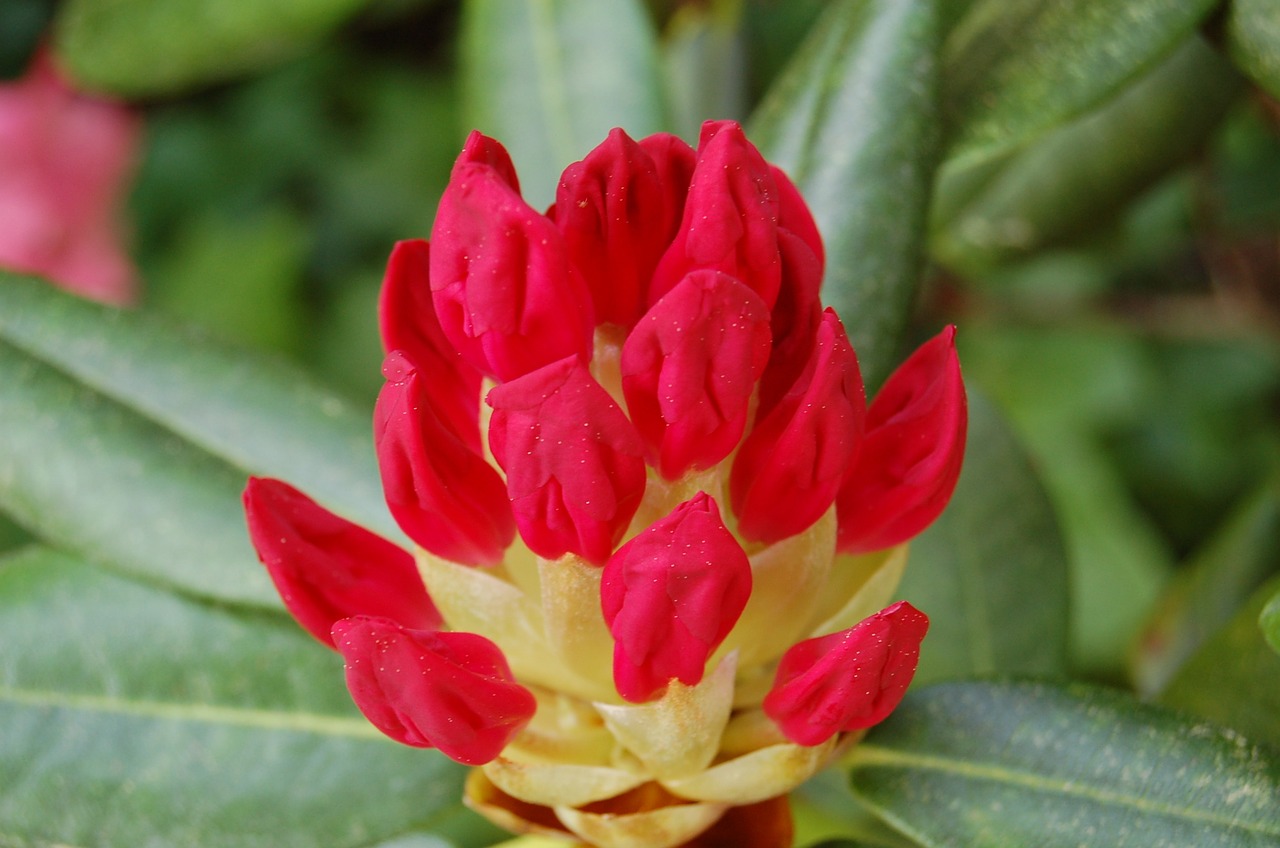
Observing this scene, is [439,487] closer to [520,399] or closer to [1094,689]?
[520,399]

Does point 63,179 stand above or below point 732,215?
above

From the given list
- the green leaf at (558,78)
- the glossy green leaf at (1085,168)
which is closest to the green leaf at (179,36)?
the green leaf at (558,78)

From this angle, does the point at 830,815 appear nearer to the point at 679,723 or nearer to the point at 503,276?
the point at 679,723

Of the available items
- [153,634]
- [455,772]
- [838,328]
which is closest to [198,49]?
[153,634]

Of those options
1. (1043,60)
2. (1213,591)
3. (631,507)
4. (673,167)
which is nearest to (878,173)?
(1043,60)

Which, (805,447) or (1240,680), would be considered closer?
(805,447)

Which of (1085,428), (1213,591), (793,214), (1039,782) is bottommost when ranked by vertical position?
(1085,428)

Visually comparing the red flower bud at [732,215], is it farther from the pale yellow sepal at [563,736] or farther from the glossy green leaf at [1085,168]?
the glossy green leaf at [1085,168]
